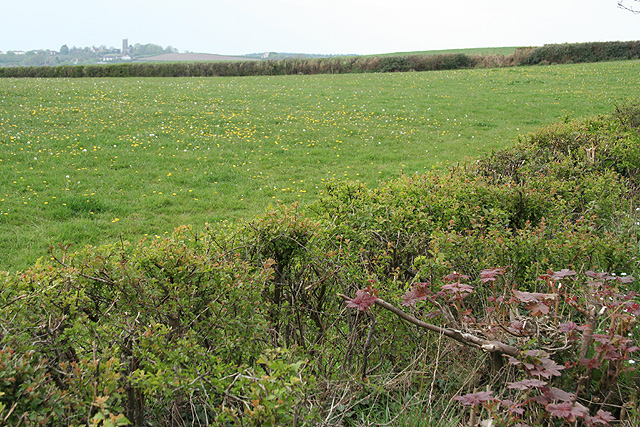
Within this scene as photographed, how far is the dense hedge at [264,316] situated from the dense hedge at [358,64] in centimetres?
3323

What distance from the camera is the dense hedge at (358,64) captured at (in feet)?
104

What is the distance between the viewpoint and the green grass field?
6535 millimetres

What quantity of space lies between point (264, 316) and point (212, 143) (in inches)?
353

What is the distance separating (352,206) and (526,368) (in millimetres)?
1691

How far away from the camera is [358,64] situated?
117ft

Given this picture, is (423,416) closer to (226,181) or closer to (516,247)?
(516,247)

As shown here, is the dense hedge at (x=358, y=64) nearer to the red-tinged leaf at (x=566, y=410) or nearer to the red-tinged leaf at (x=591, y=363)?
the red-tinged leaf at (x=591, y=363)

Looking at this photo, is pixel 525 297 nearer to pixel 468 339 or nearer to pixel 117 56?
pixel 468 339

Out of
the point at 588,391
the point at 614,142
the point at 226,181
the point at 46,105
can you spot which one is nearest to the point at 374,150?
the point at 226,181

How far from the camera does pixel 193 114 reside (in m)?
13.8

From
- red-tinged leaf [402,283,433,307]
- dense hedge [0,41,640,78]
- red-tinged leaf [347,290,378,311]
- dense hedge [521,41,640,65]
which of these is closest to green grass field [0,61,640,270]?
red-tinged leaf [347,290,378,311]

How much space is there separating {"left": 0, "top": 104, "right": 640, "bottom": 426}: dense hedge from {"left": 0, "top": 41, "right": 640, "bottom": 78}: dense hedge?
33.2 metres

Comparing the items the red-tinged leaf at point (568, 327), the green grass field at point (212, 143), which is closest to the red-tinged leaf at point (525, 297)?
the red-tinged leaf at point (568, 327)

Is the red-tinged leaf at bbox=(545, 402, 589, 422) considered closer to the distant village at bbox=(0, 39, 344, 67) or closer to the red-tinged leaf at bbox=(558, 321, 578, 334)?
the red-tinged leaf at bbox=(558, 321, 578, 334)
